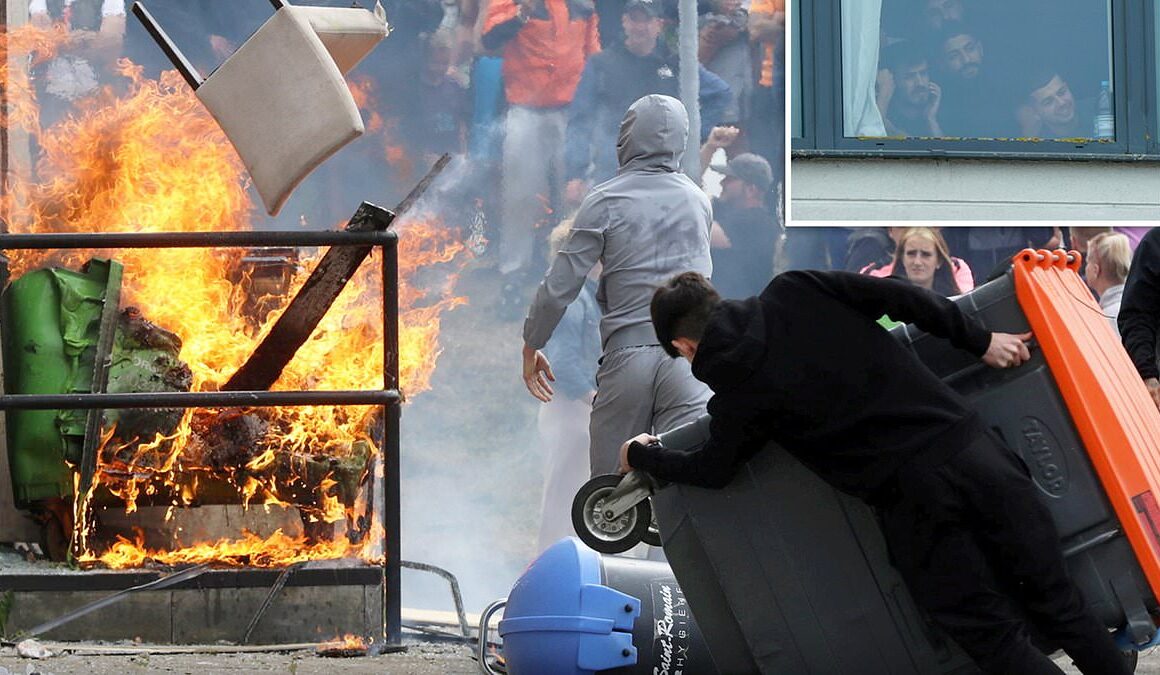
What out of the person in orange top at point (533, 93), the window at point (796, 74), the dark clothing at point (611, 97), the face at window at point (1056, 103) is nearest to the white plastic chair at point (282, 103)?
the person in orange top at point (533, 93)

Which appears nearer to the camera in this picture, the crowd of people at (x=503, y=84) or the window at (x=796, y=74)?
Answer: the crowd of people at (x=503, y=84)

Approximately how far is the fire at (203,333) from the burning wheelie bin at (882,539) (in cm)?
175

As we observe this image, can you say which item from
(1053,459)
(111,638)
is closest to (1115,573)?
(1053,459)

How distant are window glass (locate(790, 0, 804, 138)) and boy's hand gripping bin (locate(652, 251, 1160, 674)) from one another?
17.8ft

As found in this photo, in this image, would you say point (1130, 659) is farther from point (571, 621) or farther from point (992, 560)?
point (571, 621)

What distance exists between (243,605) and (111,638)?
0.44 m

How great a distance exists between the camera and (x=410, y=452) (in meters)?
8.37

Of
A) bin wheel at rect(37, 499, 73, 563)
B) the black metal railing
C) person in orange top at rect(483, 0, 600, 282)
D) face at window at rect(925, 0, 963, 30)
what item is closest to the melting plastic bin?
bin wheel at rect(37, 499, 73, 563)

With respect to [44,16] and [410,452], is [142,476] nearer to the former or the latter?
[410,452]

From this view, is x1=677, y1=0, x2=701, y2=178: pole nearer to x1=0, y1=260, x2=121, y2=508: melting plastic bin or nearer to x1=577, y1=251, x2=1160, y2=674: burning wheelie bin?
x1=0, y1=260, x2=121, y2=508: melting plastic bin

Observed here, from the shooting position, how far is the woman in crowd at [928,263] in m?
8.73

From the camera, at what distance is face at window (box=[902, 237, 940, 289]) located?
8719mm

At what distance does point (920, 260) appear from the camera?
8742 mm

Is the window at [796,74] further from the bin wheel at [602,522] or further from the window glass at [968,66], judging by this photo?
the bin wheel at [602,522]
